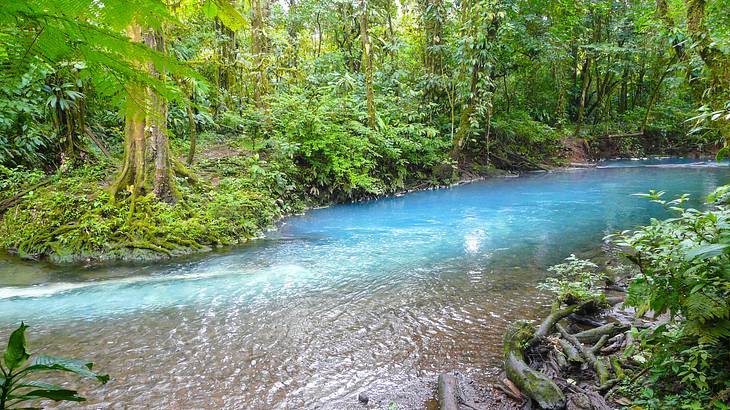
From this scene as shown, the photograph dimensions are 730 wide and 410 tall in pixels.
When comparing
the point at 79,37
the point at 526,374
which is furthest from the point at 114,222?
the point at 79,37

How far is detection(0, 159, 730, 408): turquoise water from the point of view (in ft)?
13.7

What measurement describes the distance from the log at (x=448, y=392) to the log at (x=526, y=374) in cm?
49

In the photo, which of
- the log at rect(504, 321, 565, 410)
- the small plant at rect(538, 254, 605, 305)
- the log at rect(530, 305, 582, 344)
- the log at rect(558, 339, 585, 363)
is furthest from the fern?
the small plant at rect(538, 254, 605, 305)

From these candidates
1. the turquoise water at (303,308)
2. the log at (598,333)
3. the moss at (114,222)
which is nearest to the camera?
the turquoise water at (303,308)

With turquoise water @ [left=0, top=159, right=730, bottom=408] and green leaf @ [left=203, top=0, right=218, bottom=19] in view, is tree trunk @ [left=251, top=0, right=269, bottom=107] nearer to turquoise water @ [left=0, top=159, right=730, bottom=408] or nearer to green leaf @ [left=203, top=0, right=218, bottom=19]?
turquoise water @ [left=0, top=159, right=730, bottom=408]

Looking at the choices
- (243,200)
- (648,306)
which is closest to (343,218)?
(243,200)

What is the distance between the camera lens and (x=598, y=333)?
174 inches

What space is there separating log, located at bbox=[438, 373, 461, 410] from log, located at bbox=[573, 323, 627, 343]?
4.82 ft

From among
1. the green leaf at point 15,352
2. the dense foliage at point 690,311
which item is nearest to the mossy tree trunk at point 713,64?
the dense foliage at point 690,311

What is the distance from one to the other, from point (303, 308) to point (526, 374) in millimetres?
3055

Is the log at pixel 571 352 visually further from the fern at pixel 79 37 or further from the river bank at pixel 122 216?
the river bank at pixel 122 216

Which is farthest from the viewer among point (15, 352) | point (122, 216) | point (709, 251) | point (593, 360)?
point (122, 216)

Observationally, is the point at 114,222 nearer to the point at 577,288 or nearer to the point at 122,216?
the point at 122,216

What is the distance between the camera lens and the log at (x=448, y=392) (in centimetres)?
361
